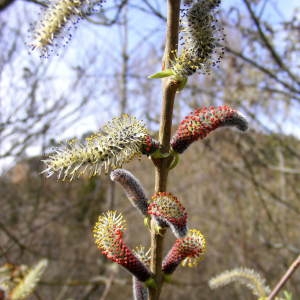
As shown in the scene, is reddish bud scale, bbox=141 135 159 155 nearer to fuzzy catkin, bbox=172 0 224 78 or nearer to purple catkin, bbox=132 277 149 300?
fuzzy catkin, bbox=172 0 224 78

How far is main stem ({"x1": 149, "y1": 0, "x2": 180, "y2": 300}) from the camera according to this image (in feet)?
3.13

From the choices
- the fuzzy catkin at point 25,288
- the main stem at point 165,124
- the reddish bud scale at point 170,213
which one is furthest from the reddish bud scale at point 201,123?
the fuzzy catkin at point 25,288

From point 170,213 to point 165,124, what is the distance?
231 millimetres

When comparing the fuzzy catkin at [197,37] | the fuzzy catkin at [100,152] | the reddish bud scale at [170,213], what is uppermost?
the fuzzy catkin at [197,37]

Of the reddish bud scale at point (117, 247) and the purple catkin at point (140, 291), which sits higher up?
the reddish bud scale at point (117, 247)

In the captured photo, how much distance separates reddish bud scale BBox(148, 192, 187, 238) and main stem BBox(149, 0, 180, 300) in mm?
66

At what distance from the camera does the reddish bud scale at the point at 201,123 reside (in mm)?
1021

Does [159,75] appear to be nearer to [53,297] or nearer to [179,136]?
[179,136]

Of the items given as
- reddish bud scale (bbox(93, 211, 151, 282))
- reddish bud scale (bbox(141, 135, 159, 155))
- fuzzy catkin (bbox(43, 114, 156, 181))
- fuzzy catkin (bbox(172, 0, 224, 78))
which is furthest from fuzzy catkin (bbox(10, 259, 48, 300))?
fuzzy catkin (bbox(172, 0, 224, 78))

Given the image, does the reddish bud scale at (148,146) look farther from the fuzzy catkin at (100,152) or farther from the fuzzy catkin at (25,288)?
the fuzzy catkin at (25,288)

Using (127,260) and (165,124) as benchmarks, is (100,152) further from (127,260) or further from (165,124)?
(127,260)

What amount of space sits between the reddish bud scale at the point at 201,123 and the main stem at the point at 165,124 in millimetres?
32

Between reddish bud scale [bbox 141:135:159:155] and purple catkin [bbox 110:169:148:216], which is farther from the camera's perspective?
purple catkin [bbox 110:169:148:216]

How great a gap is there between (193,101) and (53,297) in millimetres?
6072
